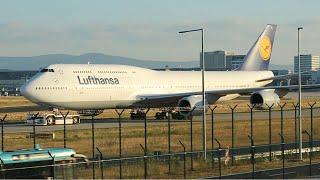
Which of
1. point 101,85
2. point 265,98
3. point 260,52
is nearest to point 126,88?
point 101,85

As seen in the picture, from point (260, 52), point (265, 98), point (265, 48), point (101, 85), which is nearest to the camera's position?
point (101, 85)

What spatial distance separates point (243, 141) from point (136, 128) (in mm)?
8469

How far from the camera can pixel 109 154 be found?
29.1 m

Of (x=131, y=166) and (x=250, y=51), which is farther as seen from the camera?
(x=250, y=51)

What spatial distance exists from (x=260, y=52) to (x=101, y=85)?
2992 cm

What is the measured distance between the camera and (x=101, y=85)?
169 feet

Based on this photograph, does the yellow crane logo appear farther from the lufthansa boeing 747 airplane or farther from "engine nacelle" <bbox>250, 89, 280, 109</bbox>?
"engine nacelle" <bbox>250, 89, 280, 109</bbox>

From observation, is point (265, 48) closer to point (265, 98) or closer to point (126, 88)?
point (265, 98)

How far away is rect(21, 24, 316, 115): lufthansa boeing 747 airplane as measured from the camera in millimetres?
48656

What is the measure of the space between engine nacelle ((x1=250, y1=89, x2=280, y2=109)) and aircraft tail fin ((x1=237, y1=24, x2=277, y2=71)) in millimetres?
19280

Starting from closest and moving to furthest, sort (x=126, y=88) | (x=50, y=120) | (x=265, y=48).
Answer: (x=50, y=120) → (x=126, y=88) → (x=265, y=48)

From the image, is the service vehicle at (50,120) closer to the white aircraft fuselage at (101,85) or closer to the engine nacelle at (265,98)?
the white aircraft fuselage at (101,85)

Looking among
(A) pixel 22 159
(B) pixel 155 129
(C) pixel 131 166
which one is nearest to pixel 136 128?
(B) pixel 155 129

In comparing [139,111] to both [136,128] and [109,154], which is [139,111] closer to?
[136,128]
